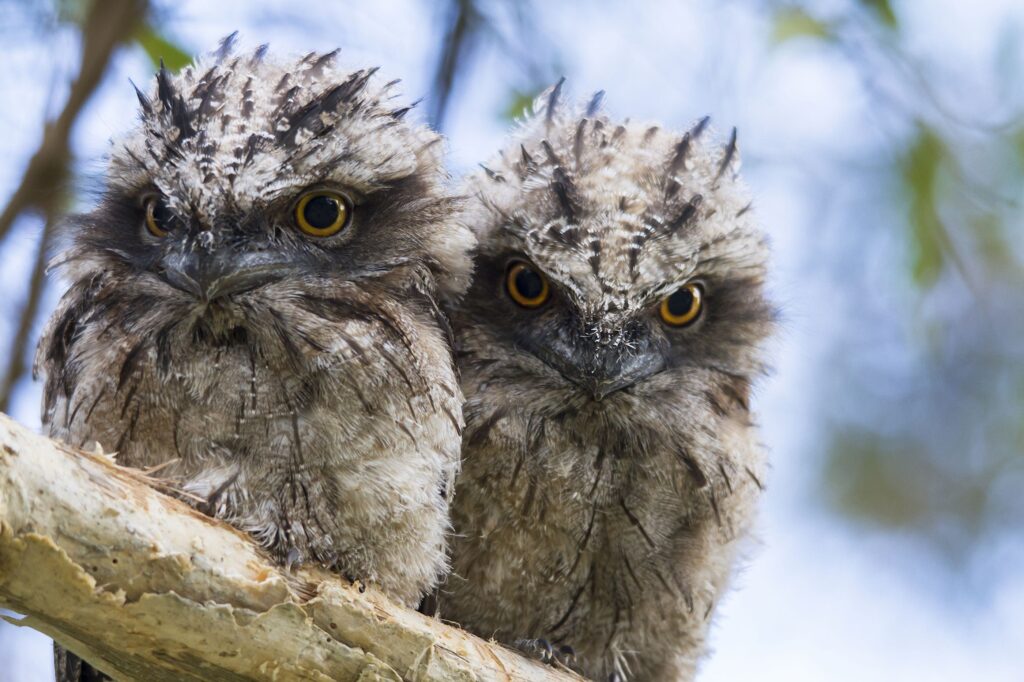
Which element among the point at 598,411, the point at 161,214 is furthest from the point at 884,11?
the point at 161,214

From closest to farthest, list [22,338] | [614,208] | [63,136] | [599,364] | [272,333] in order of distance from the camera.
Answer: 1. [272,333]
2. [599,364]
3. [614,208]
4. [63,136]
5. [22,338]

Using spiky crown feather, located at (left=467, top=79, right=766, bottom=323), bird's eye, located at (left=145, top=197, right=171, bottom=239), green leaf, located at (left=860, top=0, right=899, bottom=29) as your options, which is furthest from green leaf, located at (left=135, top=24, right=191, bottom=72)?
green leaf, located at (left=860, top=0, right=899, bottom=29)

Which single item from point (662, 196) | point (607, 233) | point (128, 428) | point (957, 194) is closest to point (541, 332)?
point (607, 233)

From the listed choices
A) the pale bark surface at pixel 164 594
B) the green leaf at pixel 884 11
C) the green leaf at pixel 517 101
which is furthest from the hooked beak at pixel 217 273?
the green leaf at pixel 884 11

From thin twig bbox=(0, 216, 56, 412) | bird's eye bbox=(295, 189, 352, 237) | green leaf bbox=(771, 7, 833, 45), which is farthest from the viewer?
green leaf bbox=(771, 7, 833, 45)

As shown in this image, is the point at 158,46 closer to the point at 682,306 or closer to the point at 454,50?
the point at 454,50

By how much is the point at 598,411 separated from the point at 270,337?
2.98ft

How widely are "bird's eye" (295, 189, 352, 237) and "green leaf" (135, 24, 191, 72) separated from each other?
1439 mm

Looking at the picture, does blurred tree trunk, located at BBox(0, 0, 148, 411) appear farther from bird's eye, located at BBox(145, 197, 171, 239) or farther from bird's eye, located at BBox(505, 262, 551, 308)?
bird's eye, located at BBox(505, 262, 551, 308)

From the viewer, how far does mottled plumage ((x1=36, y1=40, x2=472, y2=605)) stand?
2.52m

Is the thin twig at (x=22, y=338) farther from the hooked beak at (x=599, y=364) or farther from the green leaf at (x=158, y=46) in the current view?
the hooked beak at (x=599, y=364)

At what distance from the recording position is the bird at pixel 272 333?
253 centimetres

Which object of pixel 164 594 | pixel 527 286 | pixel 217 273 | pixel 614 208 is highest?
pixel 614 208

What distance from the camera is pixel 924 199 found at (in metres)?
4.27
